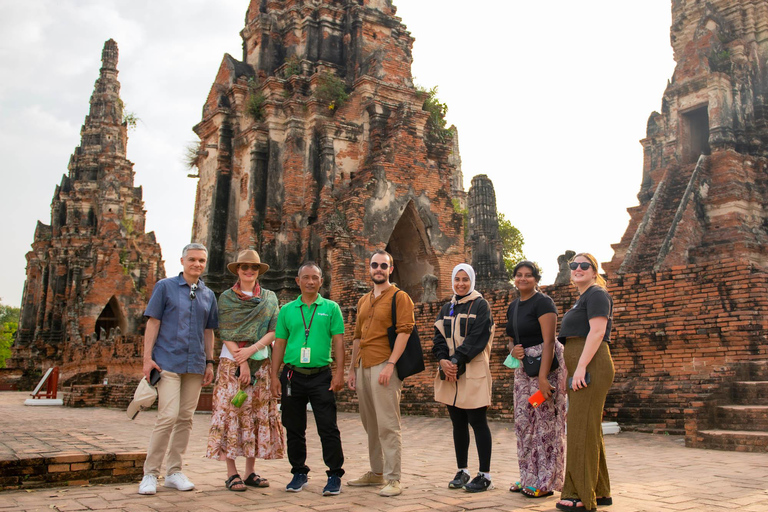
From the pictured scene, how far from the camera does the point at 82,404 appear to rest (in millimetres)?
16375

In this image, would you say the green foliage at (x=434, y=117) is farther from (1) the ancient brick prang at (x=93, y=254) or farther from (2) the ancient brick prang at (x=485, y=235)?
(1) the ancient brick prang at (x=93, y=254)

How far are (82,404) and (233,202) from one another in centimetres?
585

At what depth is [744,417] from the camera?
24.1 feet

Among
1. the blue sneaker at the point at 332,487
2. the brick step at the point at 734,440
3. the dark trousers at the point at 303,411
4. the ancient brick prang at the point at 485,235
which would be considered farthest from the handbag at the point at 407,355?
the ancient brick prang at the point at 485,235

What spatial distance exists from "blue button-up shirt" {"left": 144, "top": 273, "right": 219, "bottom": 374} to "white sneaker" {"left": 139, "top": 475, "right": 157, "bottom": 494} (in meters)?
0.77

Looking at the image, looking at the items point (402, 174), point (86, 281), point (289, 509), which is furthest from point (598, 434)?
point (86, 281)

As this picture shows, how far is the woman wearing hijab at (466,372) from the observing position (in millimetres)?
5121

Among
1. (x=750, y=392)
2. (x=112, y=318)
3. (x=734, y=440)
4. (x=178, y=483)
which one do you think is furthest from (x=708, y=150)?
(x=112, y=318)

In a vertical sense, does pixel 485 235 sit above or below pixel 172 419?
above

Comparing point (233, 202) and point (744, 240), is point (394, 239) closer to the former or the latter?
point (233, 202)

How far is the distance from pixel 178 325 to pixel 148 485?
116 cm

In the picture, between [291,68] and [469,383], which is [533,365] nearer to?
[469,383]

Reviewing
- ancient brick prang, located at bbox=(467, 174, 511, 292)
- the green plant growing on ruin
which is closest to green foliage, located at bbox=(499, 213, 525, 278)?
the green plant growing on ruin

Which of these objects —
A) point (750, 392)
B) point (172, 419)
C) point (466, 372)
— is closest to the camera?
point (172, 419)
